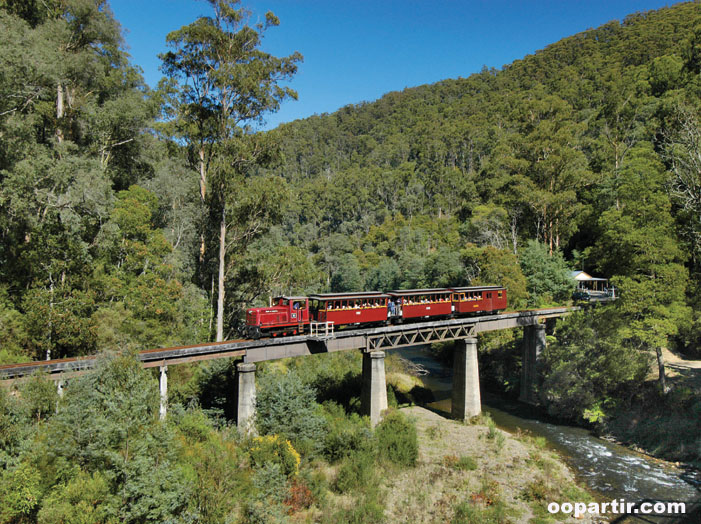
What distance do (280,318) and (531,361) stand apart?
2618 centimetres

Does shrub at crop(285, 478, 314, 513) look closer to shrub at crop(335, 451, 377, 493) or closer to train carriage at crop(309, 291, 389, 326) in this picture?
shrub at crop(335, 451, 377, 493)

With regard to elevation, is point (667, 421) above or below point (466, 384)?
below

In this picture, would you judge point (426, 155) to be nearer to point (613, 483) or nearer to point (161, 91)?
point (161, 91)

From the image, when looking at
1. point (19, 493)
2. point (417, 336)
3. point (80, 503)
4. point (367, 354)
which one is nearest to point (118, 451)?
point (80, 503)

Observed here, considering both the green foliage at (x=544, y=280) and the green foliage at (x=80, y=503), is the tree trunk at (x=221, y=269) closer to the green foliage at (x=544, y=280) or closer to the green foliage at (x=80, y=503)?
→ the green foliage at (x=80, y=503)

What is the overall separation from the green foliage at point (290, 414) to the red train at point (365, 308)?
358 cm

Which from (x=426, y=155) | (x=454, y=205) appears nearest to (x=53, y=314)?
(x=454, y=205)

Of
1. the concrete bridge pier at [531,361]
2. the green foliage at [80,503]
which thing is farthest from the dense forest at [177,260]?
the concrete bridge pier at [531,361]

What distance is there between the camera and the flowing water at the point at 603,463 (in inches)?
844

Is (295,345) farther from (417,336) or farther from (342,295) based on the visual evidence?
(417,336)

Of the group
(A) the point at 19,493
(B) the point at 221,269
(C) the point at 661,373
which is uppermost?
(B) the point at 221,269

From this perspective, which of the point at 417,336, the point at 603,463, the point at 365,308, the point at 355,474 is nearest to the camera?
the point at 355,474

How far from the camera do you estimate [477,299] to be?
36.5 metres

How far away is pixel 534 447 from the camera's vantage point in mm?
27109
